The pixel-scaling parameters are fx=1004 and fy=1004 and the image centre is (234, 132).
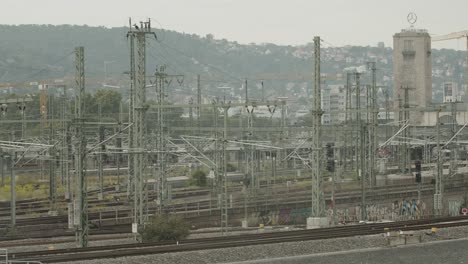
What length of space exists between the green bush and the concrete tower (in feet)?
398

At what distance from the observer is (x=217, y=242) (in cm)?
2966

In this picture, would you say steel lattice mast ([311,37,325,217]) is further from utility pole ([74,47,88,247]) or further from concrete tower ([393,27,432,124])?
concrete tower ([393,27,432,124])

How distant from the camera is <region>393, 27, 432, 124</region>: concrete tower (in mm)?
153887

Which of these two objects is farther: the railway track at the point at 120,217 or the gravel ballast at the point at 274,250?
the railway track at the point at 120,217

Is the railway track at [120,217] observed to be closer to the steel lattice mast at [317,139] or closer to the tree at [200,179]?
the steel lattice mast at [317,139]

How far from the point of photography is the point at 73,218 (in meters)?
31.1

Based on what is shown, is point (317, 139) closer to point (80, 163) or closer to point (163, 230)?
point (163, 230)

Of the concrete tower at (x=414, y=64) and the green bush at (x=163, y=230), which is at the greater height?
the concrete tower at (x=414, y=64)

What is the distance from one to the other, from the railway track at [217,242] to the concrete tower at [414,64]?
11906cm

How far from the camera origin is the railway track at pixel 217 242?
25.8 meters

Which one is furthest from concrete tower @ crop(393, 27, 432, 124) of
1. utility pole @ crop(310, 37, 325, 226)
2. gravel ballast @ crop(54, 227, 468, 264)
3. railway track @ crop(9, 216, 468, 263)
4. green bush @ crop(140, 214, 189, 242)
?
gravel ballast @ crop(54, 227, 468, 264)

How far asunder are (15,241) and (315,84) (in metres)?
11.4

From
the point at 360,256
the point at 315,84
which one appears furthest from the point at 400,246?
the point at 315,84

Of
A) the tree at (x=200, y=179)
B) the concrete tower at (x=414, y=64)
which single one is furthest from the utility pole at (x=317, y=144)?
the concrete tower at (x=414, y=64)
